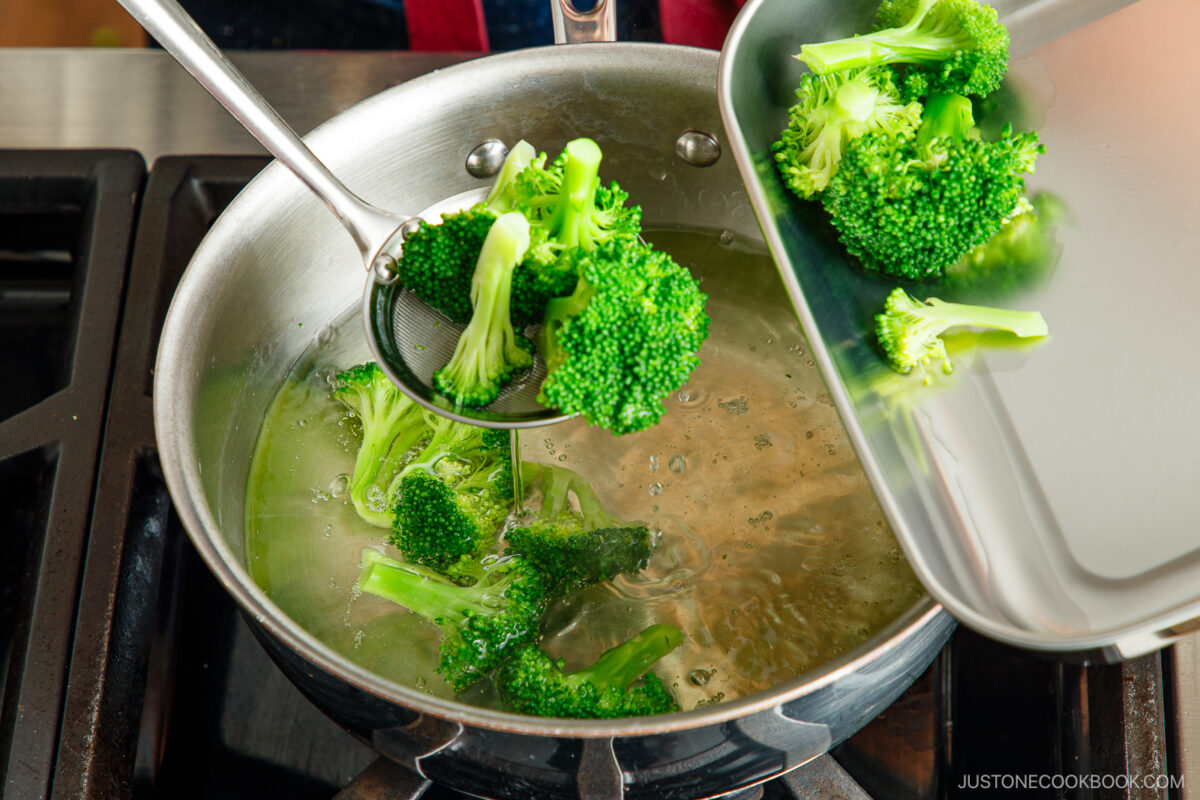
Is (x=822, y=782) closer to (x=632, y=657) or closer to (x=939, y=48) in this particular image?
(x=632, y=657)

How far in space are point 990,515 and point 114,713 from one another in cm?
77

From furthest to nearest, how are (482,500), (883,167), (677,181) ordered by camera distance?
1. (677,181)
2. (482,500)
3. (883,167)

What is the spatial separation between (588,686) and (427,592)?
0.19 metres

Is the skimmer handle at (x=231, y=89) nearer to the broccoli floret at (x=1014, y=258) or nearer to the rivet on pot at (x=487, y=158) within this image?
the rivet on pot at (x=487, y=158)

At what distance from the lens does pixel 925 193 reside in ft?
2.66

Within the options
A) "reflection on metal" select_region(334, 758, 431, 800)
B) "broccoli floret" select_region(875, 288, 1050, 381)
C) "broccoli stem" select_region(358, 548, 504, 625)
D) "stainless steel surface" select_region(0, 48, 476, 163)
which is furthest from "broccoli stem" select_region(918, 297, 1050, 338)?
"stainless steel surface" select_region(0, 48, 476, 163)

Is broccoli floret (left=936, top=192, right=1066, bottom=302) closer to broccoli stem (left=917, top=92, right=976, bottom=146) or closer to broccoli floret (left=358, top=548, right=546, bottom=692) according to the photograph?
broccoli stem (left=917, top=92, right=976, bottom=146)

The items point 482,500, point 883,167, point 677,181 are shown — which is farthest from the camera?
point 677,181

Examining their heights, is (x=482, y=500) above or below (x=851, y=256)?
below

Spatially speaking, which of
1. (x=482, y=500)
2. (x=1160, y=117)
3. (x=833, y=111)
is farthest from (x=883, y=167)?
(x=482, y=500)

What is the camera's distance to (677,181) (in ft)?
3.71

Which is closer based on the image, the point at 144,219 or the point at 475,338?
the point at 475,338

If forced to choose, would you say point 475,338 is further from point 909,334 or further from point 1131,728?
point 1131,728

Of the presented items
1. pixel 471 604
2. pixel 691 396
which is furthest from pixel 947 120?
pixel 471 604
